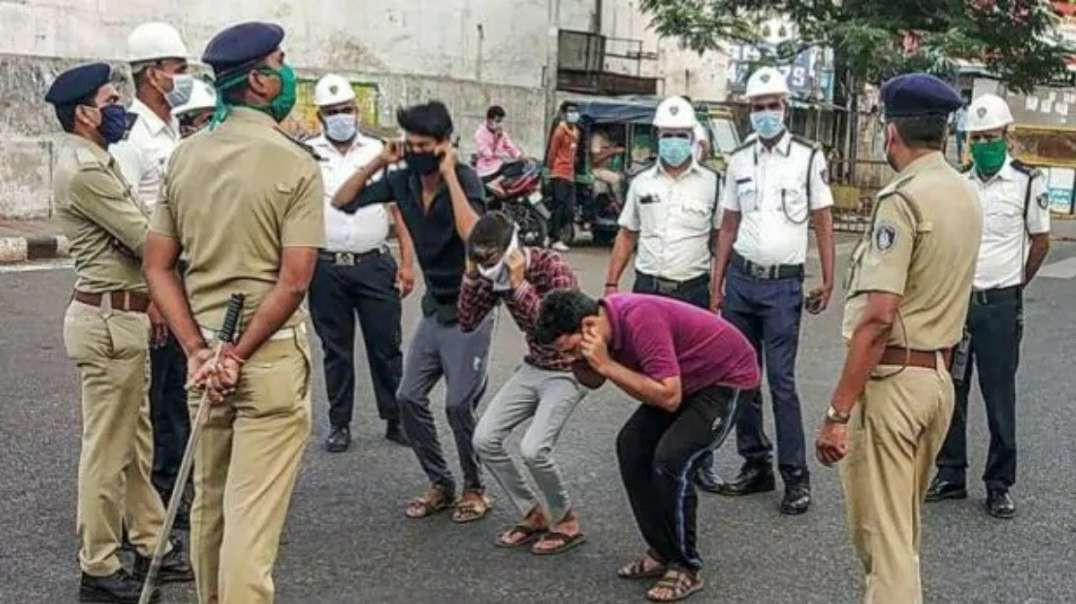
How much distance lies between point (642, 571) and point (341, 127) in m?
3.11

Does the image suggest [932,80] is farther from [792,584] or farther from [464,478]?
[464,478]

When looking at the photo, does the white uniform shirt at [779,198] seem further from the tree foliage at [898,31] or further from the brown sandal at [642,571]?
the tree foliage at [898,31]

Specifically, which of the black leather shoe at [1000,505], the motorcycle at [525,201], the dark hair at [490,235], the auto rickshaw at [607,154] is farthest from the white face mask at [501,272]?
the auto rickshaw at [607,154]

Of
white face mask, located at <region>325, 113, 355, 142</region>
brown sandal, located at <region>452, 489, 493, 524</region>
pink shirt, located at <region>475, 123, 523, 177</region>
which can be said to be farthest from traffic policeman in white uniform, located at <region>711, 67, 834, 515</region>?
pink shirt, located at <region>475, 123, 523, 177</region>

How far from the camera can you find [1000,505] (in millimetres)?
6090

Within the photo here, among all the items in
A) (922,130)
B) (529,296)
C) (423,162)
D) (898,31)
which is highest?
Answer: (898,31)

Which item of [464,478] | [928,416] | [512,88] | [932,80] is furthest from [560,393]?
[512,88]

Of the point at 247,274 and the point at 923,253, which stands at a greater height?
the point at 923,253

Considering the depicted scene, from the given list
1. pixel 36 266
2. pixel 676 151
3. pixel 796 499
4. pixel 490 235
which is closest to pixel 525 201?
pixel 36 266

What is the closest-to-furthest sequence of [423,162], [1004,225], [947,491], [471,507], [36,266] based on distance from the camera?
[423,162] < [471,507] < [1004,225] < [947,491] < [36,266]

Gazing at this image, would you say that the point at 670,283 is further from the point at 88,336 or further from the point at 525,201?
the point at 525,201

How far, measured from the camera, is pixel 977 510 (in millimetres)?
6156

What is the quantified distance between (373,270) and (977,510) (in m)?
3.21

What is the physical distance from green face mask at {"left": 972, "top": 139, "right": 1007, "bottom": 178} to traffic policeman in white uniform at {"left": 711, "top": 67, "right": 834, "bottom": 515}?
27.8 inches
